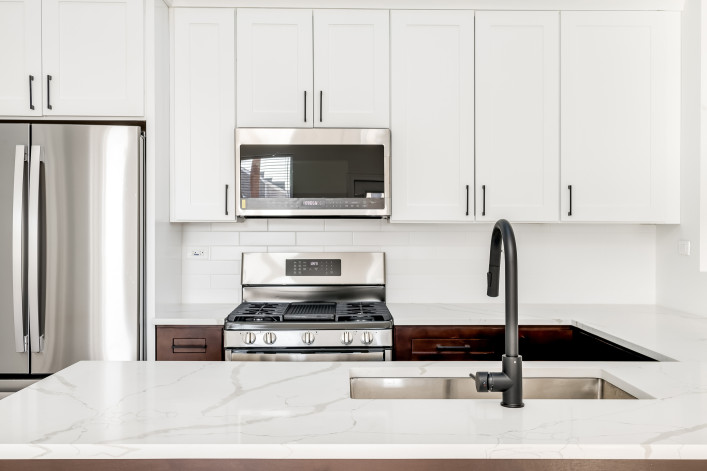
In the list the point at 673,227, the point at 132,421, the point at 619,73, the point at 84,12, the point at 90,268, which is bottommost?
the point at 132,421

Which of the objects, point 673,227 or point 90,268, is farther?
point 673,227

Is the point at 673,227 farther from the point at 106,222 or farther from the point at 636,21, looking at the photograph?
the point at 106,222

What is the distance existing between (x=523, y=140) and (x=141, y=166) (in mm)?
1945

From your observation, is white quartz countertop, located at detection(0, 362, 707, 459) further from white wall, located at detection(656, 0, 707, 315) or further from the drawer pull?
white wall, located at detection(656, 0, 707, 315)

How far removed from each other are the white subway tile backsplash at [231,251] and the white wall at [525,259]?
399mm

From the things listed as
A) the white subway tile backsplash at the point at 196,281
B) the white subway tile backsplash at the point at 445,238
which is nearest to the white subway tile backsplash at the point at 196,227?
the white subway tile backsplash at the point at 196,281

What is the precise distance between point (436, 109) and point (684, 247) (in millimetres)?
1509

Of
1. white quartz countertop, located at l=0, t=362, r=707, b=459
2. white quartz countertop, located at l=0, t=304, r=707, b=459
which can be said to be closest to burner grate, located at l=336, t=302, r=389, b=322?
A: white quartz countertop, located at l=0, t=304, r=707, b=459

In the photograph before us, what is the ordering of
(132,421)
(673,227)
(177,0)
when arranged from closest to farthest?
1. (132,421)
2. (177,0)
3. (673,227)

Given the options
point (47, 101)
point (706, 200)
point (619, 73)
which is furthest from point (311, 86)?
point (706, 200)

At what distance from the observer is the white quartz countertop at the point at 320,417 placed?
0.98 metres

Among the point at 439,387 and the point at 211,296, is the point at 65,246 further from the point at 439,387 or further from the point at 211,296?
the point at 439,387

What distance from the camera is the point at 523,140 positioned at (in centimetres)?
291

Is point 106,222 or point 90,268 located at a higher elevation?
point 106,222
